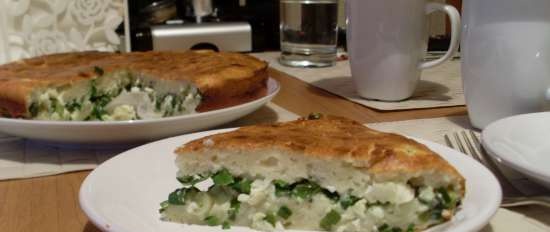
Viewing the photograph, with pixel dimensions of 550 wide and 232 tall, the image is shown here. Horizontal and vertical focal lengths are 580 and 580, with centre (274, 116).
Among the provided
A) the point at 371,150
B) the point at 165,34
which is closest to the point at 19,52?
the point at 165,34

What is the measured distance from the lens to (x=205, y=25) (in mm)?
2131

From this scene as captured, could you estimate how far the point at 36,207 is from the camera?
75cm

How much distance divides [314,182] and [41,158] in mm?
497

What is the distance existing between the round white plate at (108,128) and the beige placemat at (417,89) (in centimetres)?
45

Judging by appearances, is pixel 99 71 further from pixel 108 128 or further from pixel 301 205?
pixel 301 205

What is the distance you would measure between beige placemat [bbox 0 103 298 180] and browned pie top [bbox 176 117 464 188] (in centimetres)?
28

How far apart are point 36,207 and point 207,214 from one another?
24 cm

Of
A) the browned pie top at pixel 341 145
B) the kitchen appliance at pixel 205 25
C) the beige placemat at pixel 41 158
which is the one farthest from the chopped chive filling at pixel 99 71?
the kitchen appliance at pixel 205 25

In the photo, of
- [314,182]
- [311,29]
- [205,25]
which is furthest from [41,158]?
[205,25]

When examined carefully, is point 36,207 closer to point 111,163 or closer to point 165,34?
point 111,163

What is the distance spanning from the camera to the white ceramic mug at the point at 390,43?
4.05 feet

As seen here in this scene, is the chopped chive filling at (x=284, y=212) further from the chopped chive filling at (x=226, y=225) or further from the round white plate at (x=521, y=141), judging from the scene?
the round white plate at (x=521, y=141)

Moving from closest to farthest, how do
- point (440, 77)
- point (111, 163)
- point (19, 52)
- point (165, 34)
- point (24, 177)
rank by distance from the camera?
point (111, 163), point (24, 177), point (440, 77), point (19, 52), point (165, 34)

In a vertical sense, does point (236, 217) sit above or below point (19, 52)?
below
